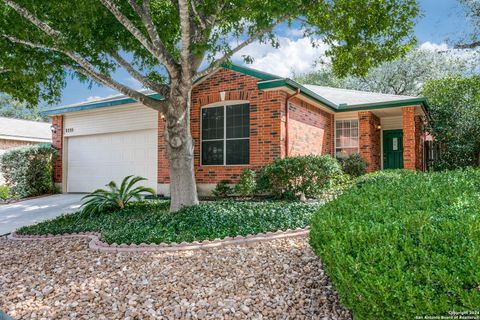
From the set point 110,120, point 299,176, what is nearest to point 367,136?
point 299,176

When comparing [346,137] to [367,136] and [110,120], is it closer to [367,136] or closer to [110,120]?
[367,136]

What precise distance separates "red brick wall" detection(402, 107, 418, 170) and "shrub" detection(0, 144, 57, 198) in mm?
12978

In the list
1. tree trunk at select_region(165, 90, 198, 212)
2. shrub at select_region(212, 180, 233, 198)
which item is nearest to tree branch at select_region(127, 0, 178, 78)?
tree trunk at select_region(165, 90, 198, 212)

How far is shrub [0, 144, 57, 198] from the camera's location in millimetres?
12250

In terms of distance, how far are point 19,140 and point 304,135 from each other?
14.3 metres

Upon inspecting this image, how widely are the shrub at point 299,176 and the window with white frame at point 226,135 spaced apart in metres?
1.20

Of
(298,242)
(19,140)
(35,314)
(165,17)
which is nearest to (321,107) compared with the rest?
(165,17)

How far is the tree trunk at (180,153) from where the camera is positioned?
6637 mm

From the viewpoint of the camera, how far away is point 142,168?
457 inches

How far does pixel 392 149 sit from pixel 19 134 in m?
17.5

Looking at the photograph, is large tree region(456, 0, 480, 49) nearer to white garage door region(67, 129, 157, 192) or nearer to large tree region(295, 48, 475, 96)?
large tree region(295, 48, 475, 96)

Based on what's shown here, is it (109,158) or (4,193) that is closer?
(4,193)

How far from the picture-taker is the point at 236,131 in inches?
398

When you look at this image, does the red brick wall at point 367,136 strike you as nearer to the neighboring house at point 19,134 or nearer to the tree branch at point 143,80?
the tree branch at point 143,80
